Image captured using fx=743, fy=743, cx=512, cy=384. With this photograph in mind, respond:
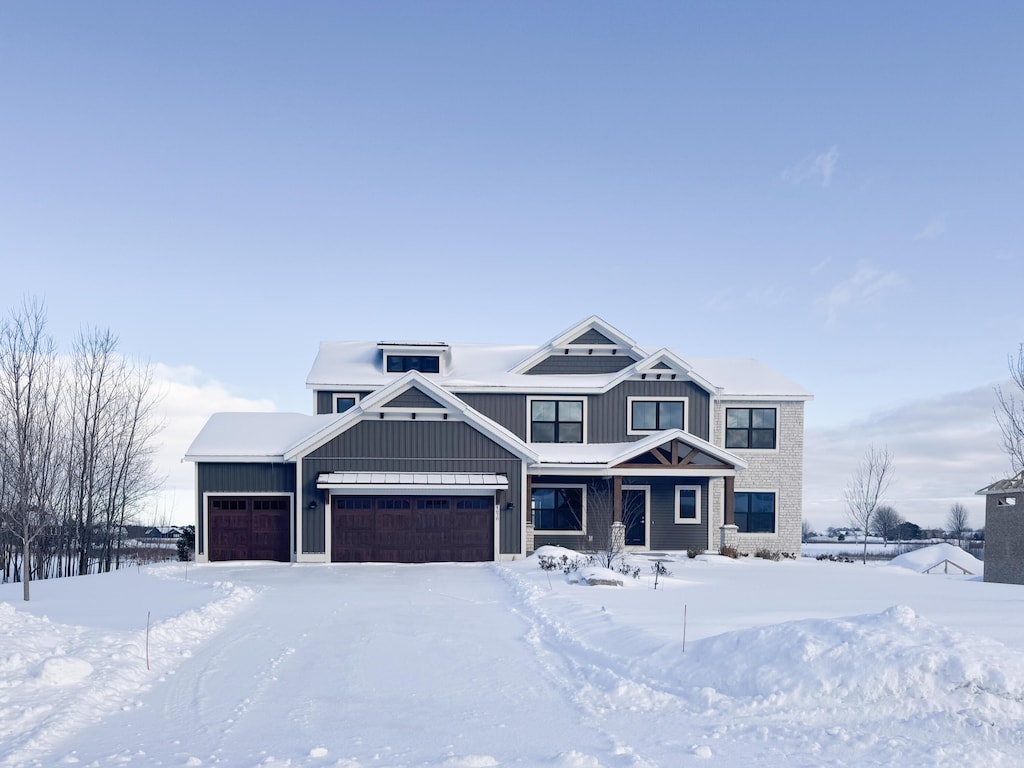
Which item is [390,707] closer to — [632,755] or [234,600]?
[632,755]

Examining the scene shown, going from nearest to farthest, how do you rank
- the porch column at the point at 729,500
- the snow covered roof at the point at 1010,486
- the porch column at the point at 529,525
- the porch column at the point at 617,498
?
the snow covered roof at the point at 1010,486 → the porch column at the point at 529,525 → the porch column at the point at 617,498 → the porch column at the point at 729,500

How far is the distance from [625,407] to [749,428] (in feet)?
16.6

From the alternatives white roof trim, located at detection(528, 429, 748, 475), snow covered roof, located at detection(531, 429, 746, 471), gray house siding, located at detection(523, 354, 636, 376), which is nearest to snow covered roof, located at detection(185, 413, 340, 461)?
white roof trim, located at detection(528, 429, 748, 475)

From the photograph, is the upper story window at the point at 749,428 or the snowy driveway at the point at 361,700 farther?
the upper story window at the point at 749,428

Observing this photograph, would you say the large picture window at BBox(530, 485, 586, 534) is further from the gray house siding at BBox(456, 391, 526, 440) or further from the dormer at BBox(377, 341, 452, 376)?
the dormer at BBox(377, 341, 452, 376)

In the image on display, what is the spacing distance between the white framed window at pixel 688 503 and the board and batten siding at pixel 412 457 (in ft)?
22.2

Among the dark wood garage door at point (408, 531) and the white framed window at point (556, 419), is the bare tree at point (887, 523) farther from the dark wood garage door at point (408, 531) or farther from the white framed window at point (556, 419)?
the dark wood garage door at point (408, 531)

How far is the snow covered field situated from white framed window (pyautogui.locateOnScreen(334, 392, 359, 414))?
14656mm

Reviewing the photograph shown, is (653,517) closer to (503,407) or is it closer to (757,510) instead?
(757,510)

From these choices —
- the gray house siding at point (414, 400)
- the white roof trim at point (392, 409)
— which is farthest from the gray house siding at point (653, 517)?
the gray house siding at point (414, 400)

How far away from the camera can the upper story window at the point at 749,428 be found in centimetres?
2831

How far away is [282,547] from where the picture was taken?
23.4 meters

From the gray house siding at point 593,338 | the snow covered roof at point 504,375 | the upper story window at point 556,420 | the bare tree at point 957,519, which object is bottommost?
the bare tree at point 957,519

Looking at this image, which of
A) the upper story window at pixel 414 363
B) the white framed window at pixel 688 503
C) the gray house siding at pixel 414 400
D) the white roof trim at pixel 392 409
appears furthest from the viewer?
the upper story window at pixel 414 363
